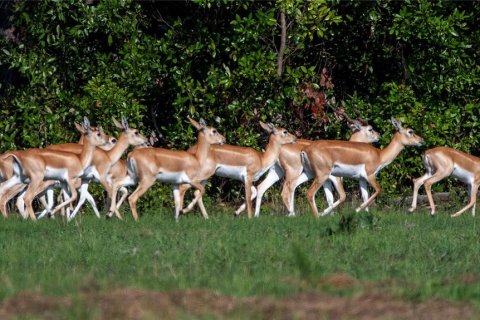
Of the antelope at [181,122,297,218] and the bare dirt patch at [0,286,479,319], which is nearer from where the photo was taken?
the bare dirt patch at [0,286,479,319]

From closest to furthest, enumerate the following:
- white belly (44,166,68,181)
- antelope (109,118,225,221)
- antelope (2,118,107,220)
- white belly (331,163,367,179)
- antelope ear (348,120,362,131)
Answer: antelope (2,118,107,220) → white belly (44,166,68,181) → antelope (109,118,225,221) → white belly (331,163,367,179) → antelope ear (348,120,362,131)

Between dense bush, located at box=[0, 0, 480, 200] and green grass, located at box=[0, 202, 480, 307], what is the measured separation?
521cm

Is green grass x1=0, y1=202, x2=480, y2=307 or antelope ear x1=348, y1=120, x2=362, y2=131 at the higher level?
antelope ear x1=348, y1=120, x2=362, y2=131

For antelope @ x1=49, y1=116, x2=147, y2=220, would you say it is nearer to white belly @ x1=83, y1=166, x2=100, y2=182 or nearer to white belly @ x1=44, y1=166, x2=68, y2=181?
white belly @ x1=83, y1=166, x2=100, y2=182

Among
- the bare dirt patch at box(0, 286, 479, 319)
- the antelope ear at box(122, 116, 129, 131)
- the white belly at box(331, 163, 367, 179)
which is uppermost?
the antelope ear at box(122, 116, 129, 131)

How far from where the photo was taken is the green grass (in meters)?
9.27

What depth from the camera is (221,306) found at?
27.1 feet

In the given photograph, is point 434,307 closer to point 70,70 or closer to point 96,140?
point 96,140

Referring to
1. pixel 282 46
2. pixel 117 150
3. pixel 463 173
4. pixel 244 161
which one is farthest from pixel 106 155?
pixel 463 173

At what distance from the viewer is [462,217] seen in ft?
51.8

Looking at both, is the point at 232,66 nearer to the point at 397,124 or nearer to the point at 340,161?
the point at 397,124

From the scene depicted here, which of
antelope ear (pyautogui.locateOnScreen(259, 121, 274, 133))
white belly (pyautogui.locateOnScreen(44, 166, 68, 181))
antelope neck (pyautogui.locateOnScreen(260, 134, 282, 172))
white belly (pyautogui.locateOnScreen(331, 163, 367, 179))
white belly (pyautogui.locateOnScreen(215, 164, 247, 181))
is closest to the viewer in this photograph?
white belly (pyautogui.locateOnScreen(44, 166, 68, 181))

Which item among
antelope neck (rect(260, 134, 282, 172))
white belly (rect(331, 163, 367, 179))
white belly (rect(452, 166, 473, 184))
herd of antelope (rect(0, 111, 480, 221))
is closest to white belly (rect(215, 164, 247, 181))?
herd of antelope (rect(0, 111, 480, 221))

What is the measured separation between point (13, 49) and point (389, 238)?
9665 mm
